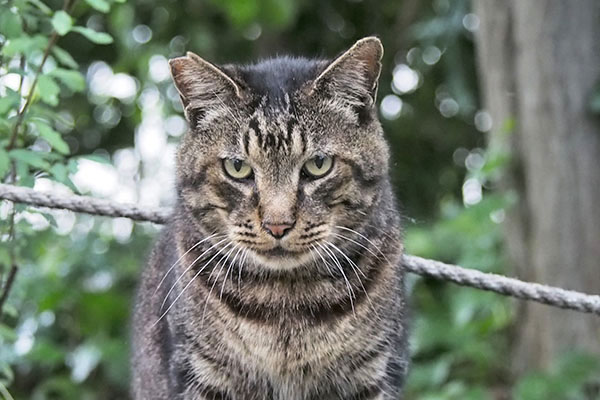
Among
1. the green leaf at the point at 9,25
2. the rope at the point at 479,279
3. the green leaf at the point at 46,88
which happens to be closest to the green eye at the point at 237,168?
the rope at the point at 479,279

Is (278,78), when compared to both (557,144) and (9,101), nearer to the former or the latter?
(9,101)

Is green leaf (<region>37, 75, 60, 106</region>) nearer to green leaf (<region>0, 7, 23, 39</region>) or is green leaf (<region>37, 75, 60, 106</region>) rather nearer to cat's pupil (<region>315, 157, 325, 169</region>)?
green leaf (<region>0, 7, 23, 39</region>)

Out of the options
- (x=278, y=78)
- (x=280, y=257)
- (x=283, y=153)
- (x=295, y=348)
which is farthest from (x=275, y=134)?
(x=295, y=348)

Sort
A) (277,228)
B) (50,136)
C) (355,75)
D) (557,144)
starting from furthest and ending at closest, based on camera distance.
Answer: (557,144) → (50,136) → (355,75) → (277,228)

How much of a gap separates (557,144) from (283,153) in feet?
7.23

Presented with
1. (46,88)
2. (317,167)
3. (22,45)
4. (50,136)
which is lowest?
(317,167)

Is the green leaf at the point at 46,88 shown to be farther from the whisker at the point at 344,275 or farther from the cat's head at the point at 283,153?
the whisker at the point at 344,275

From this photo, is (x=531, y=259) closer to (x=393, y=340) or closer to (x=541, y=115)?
(x=541, y=115)

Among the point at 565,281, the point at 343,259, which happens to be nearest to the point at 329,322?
the point at 343,259

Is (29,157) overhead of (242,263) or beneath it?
overhead

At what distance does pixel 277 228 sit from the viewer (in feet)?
7.02

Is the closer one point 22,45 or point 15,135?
point 22,45

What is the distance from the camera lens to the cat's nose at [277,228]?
7.02 feet

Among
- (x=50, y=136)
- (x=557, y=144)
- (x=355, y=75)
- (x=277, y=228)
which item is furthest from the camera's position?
(x=557, y=144)
